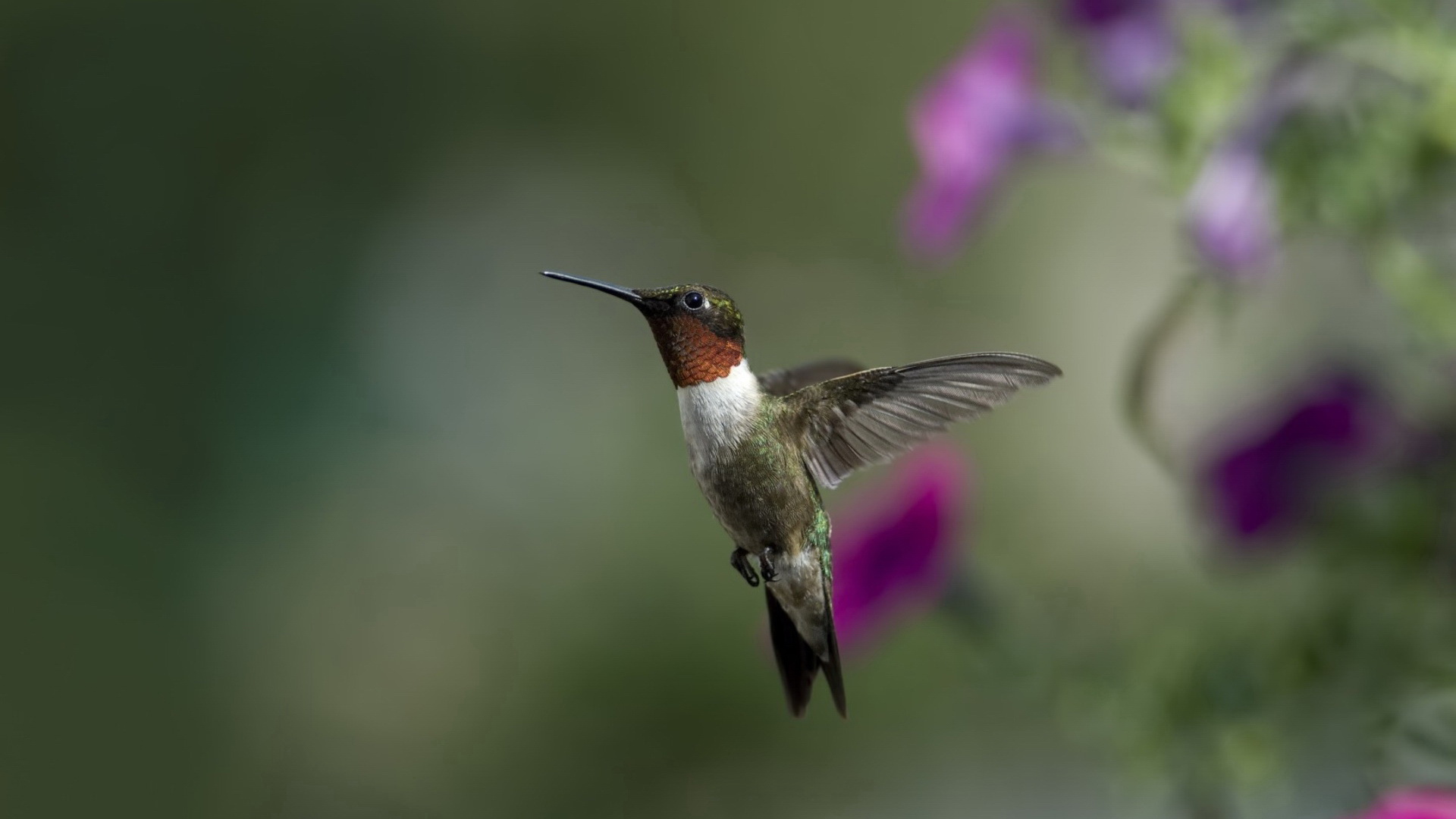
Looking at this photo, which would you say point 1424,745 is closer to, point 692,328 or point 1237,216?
point 1237,216

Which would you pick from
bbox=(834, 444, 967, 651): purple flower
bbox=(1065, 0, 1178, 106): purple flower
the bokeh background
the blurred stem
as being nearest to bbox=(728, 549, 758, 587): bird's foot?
bbox=(834, 444, 967, 651): purple flower

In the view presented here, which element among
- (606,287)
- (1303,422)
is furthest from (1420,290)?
(606,287)

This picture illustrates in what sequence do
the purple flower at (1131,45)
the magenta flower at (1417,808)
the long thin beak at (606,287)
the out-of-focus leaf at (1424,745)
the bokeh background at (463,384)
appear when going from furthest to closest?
1. the bokeh background at (463,384)
2. the purple flower at (1131,45)
3. the out-of-focus leaf at (1424,745)
4. the magenta flower at (1417,808)
5. the long thin beak at (606,287)

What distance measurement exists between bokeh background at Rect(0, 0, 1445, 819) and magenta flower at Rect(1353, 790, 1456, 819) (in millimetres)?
1578

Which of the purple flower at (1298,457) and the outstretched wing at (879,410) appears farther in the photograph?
the purple flower at (1298,457)

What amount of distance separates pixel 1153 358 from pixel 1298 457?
0.08m

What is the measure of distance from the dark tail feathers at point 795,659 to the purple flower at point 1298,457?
0.25 m

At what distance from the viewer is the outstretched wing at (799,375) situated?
1.69ft

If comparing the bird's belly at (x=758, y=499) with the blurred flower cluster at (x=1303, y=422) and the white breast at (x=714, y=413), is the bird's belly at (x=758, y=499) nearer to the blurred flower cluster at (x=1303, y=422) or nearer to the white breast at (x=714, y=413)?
the white breast at (x=714, y=413)

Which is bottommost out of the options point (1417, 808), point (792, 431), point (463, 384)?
point (1417, 808)

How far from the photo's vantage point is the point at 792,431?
0.47 meters

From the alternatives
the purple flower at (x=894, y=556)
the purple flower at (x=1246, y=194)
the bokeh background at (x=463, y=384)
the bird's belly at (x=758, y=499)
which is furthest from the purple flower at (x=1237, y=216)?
the bokeh background at (x=463, y=384)

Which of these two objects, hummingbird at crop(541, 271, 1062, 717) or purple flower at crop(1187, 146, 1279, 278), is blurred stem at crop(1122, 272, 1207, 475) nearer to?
purple flower at crop(1187, 146, 1279, 278)

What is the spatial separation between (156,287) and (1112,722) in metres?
3.23
